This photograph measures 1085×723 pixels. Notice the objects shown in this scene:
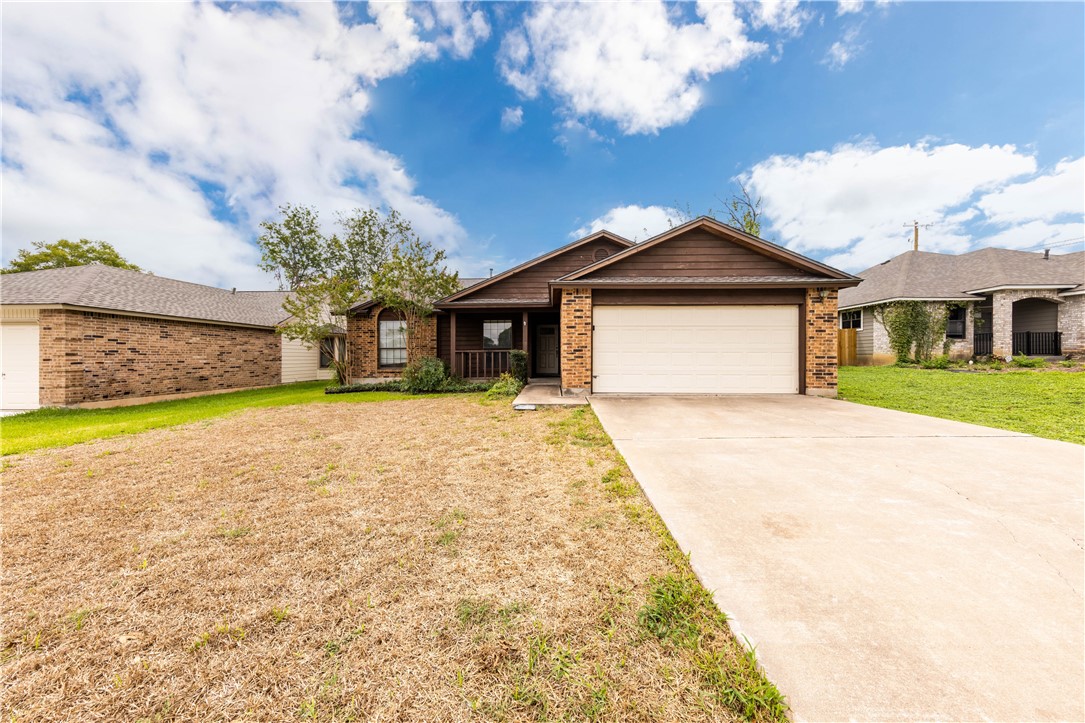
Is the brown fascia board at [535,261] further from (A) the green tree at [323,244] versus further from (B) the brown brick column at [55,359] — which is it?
(A) the green tree at [323,244]

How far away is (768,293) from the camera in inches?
341

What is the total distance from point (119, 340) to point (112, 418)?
386cm

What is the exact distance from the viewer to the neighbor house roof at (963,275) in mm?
16375

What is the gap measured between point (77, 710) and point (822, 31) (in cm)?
2038

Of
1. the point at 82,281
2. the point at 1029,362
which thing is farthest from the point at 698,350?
the point at 82,281

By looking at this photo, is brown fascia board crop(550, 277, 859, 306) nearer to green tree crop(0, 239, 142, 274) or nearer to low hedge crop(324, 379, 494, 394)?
low hedge crop(324, 379, 494, 394)

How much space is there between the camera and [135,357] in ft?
35.7

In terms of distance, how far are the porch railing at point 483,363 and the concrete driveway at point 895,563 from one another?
9.21 meters

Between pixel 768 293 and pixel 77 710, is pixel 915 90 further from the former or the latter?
pixel 77 710

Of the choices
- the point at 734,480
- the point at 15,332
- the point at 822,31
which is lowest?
the point at 734,480

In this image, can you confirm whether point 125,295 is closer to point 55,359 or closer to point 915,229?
point 55,359

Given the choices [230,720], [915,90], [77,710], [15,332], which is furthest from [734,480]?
[915,90]

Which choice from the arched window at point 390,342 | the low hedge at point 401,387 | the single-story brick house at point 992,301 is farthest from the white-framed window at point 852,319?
the arched window at point 390,342

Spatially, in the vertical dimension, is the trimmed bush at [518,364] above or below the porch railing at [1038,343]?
below
